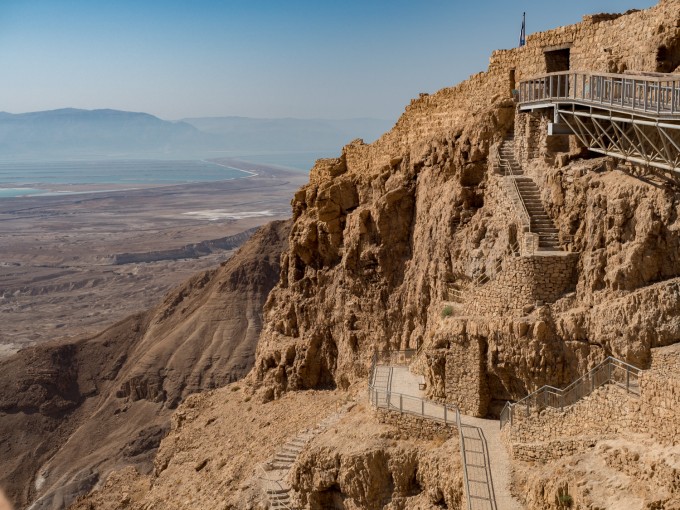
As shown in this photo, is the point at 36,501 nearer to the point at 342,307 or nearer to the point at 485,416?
the point at 342,307

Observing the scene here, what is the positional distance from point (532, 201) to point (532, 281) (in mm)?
2551

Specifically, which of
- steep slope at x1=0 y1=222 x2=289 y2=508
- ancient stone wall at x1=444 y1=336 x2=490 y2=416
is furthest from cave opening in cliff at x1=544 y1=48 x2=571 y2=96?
steep slope at x1=0 y1=222 x2=289 y2=508

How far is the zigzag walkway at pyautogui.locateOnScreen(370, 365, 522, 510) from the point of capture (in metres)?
18.0

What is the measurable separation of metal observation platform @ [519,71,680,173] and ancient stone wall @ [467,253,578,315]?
2656mm

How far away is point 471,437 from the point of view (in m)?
20.1

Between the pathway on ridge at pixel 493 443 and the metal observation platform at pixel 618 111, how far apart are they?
650 centimetres

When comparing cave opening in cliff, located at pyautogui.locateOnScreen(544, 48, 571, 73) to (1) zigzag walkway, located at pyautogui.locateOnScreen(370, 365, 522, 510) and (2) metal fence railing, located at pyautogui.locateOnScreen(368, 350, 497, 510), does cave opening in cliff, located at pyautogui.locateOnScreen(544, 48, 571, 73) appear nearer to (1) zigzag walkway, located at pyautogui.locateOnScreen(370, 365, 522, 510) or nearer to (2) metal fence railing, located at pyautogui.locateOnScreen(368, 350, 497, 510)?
(2) metal fence railing, located at pyautogui.locateOnScreen(368, 350, 497, 510)

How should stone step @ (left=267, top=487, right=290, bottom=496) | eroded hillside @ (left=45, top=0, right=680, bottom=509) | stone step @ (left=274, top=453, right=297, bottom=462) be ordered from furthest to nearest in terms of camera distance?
stone step @ (left=274, top=453, right=297, bottom=462), stone step @ (left=267, top=487, right=290, bottom=496), eroded hillside @ (left=45, top=0, right=680, bottom=509)

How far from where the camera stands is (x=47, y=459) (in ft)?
172

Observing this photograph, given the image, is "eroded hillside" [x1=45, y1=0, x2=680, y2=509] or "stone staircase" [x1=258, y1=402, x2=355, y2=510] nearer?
"eroded hillside" [x1=45, y1=0, x2=680, y2=509]

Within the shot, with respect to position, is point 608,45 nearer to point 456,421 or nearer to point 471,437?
point 456,421

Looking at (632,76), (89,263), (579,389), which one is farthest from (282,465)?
(89,263)

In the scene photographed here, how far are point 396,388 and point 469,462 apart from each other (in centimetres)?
464

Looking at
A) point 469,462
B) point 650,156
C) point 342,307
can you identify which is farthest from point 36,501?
point 650,156
